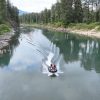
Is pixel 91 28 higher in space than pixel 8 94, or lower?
higher

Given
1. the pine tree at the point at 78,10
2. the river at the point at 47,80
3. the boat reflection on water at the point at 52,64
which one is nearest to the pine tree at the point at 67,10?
the pine tree at the point at 78,10

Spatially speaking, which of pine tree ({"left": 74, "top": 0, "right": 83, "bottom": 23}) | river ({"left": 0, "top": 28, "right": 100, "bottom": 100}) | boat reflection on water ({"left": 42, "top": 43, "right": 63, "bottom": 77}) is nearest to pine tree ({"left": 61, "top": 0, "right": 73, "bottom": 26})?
pine tree ({"left": 74, "top": 0, "right": 83, "bottom": 23})

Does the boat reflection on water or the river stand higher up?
the boat reflection on water

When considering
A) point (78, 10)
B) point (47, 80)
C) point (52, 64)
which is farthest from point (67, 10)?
point (47, 80)

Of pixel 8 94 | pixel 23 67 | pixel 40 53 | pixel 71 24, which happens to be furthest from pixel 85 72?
pixel 71 24

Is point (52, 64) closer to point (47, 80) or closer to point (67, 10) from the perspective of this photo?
point (47, 80)

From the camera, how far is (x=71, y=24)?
115 meters

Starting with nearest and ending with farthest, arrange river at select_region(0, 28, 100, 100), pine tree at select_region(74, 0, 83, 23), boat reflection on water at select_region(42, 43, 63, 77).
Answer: river at select_region(0, 28, 100, 100) < boat reflection on water at select_region(42, 43, 63, 77) < pine tree at select_region(74, 0, 83, 23)

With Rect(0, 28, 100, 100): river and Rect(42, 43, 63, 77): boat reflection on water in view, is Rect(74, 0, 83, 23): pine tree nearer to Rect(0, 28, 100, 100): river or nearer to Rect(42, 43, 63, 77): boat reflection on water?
Rect(42, 43, 63, 77): boat reflection on water

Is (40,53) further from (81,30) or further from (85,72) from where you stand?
(81,30)

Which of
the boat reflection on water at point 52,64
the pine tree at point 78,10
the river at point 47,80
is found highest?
the pine tree at point 78,10

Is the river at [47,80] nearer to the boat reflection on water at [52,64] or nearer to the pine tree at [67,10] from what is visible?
the boat reflection on water at [52,64]

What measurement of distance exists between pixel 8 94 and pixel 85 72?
48.1 feet

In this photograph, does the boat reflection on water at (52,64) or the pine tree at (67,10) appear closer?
the boat reflection on water at (52,64)
